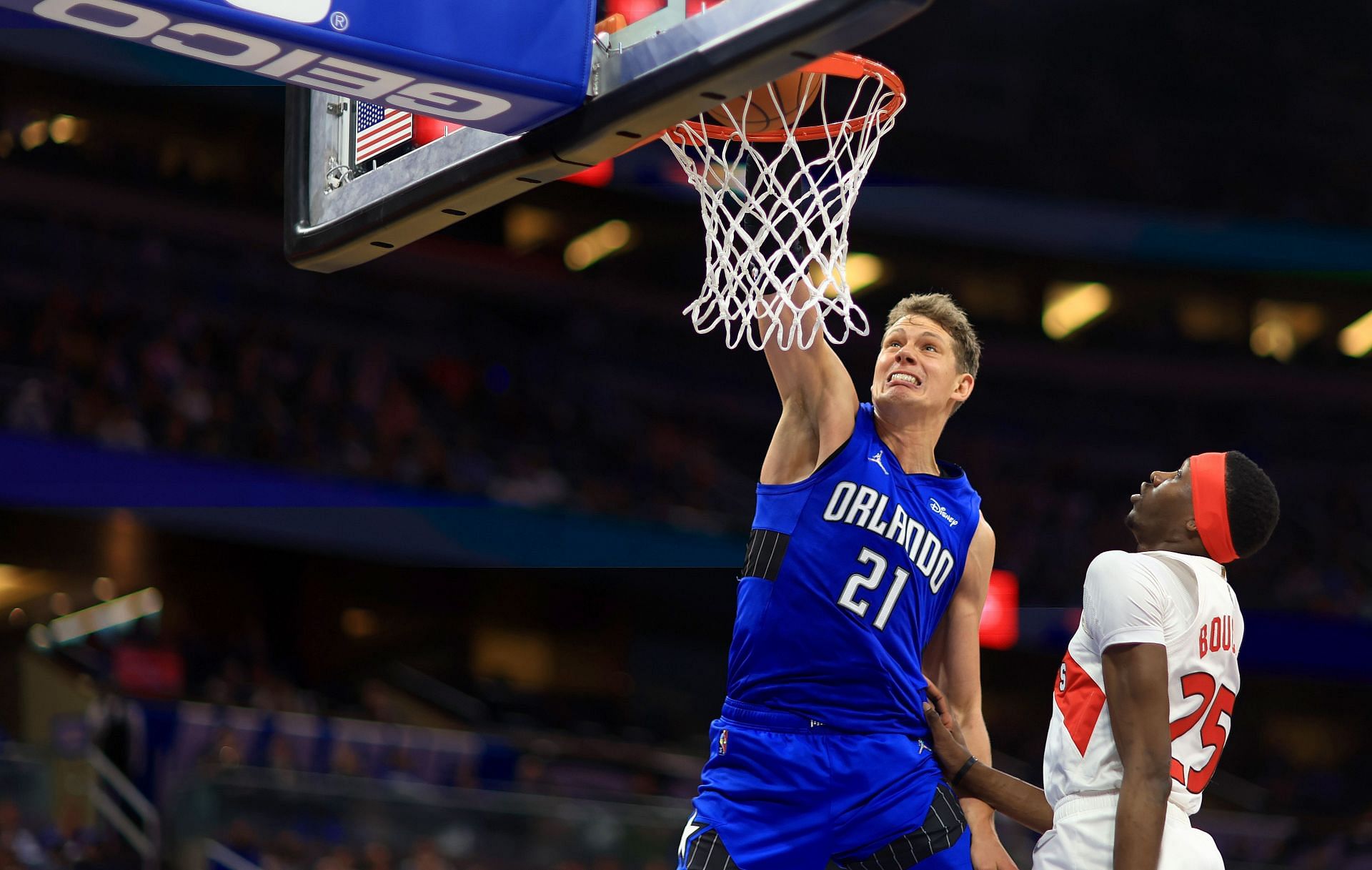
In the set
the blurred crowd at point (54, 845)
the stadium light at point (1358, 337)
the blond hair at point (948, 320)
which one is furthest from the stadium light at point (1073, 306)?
the blond hair at point (948, 320)

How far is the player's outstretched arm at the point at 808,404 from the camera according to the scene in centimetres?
376

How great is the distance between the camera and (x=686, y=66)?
290cm

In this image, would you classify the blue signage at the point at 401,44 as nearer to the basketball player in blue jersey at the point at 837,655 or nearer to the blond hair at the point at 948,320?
the basketball player in blue jersey at the point at 837,655

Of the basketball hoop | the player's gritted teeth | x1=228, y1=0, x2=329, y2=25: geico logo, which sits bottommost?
the player's gritted teeth

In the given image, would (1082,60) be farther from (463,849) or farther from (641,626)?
(463,849)

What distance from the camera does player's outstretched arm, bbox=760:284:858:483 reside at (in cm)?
376

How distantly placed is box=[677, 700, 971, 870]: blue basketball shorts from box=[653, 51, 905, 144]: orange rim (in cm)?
144

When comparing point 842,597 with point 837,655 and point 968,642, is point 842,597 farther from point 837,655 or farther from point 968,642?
point 968,642

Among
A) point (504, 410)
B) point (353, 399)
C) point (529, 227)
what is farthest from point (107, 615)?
point (529, 227)

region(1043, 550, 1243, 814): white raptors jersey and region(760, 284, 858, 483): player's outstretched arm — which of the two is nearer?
region(1043, 550, 1243, 814): white raptors jersey

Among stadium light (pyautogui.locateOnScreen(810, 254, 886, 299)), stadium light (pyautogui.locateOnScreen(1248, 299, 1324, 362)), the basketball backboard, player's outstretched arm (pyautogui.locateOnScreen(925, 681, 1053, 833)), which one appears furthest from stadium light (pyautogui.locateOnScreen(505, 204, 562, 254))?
player's outstretched arm (pyautogui.locateOnScreen(925, 681, 1053, 833))

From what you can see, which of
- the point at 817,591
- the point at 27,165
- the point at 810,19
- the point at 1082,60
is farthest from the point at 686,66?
the point at 1082,60

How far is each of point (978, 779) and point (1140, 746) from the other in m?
0.68

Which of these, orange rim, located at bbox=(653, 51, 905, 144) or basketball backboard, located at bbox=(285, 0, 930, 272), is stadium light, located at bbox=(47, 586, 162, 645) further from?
orange rim, located at bbox=(653, 51, 905, 144)
